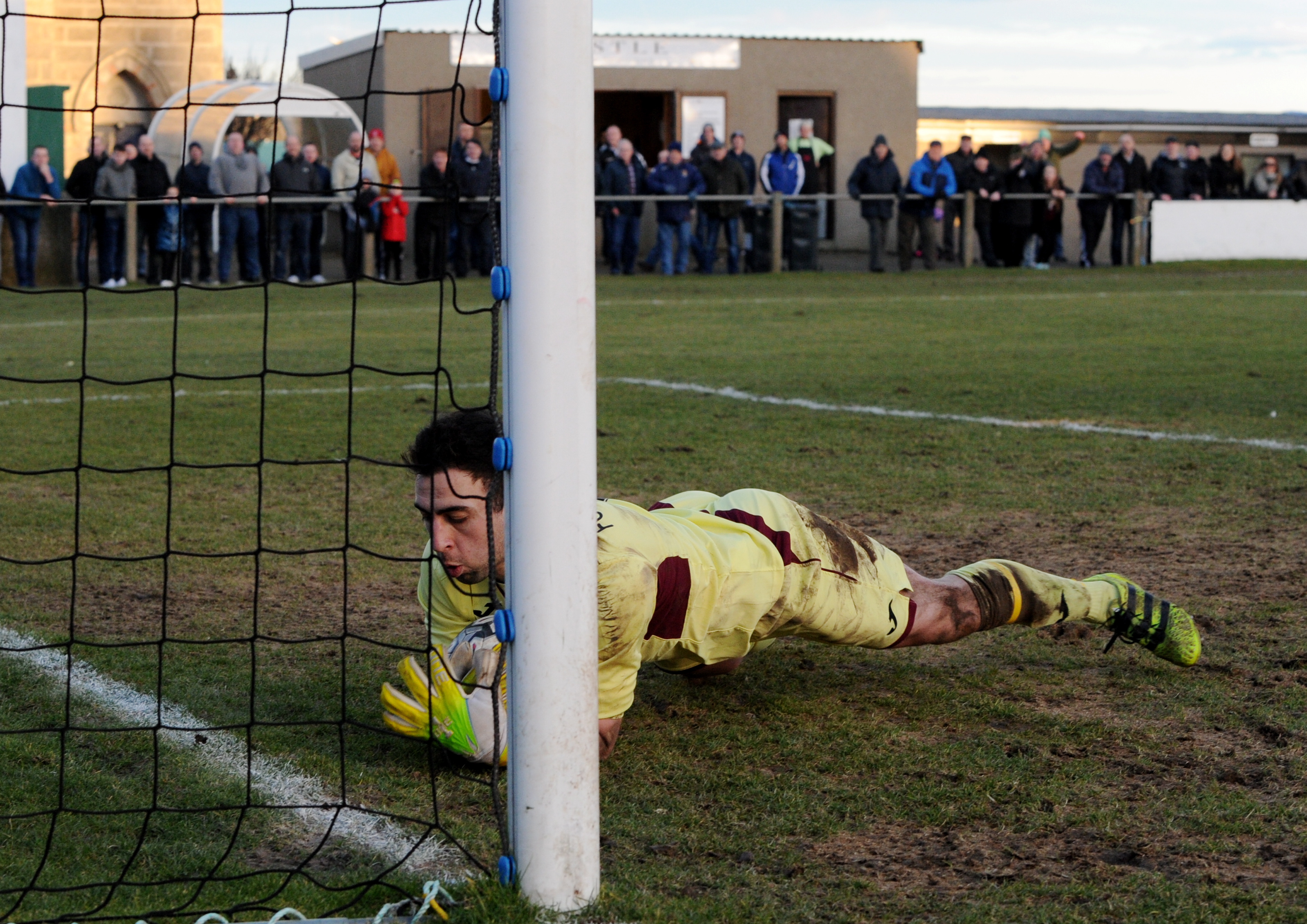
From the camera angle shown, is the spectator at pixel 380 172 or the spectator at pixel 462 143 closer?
the spectator at pixel 462 143

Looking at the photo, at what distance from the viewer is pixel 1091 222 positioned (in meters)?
20.9

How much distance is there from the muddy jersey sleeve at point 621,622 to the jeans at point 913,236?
1745 cm

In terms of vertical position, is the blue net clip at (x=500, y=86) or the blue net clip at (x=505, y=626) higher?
the blue net clip at (x=500, y=86)

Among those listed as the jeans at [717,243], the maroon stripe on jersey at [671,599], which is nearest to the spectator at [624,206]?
the jeans at [717,243]

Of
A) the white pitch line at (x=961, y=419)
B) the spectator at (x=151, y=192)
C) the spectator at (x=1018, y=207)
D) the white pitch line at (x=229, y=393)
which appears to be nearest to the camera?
the white pitch line at (x=961, y=419)

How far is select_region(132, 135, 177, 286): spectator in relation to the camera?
16641mm

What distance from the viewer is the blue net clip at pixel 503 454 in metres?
2.42

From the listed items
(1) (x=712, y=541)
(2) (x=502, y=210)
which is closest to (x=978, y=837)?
(1) (x=712, y=541)

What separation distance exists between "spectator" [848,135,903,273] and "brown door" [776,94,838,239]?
17.9ft

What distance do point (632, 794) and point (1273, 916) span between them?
3.99 ft

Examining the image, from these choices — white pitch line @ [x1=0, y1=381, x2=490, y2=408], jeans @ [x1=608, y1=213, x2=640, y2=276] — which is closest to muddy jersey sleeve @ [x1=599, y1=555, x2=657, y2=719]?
white pitch line @ [x1=0, y1=381, x2=490, y2=408]

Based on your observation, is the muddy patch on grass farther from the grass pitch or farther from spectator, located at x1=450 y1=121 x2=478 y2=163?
spectator, located at x1=450 y1=121 x2=478 y2=163

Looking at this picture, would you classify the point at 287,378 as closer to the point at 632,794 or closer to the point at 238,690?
the point at 238,690

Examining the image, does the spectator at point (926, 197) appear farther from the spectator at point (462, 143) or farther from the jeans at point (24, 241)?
the jeans at point (24, 241)
